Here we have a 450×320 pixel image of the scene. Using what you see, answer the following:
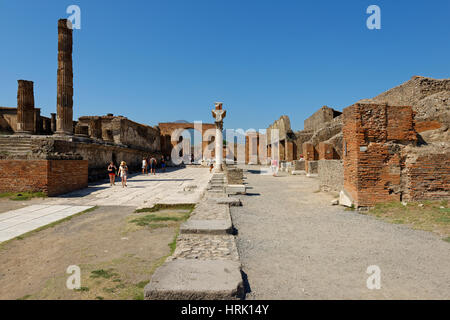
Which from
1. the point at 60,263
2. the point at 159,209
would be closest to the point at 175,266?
the point at 60,263

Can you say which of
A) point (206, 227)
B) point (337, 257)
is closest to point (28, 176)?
point (206, 227)

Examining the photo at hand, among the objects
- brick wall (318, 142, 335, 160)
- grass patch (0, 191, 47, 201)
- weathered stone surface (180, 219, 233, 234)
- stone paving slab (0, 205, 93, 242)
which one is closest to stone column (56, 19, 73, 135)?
grass patch (0, 191, 47, 201)

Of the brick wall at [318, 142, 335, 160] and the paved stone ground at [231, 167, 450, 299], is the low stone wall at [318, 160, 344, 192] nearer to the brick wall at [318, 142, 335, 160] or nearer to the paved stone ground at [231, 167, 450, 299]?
the paved stone ground at [231, 167, 450, 299]

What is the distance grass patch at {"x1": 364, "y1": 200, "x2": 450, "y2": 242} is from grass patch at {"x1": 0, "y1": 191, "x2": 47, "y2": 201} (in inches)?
364

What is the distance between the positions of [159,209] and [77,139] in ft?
31.3

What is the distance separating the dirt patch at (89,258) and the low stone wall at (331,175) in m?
5.61

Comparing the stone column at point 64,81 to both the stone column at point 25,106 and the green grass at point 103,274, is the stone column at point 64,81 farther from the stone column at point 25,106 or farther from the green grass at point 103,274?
the green grass at point 103,274

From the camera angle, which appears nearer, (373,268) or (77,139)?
(373,268)

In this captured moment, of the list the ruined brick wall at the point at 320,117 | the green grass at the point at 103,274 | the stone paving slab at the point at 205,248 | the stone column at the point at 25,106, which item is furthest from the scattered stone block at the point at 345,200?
the ruined brick wall at the point at 320,117

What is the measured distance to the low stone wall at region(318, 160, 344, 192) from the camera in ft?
26.8
